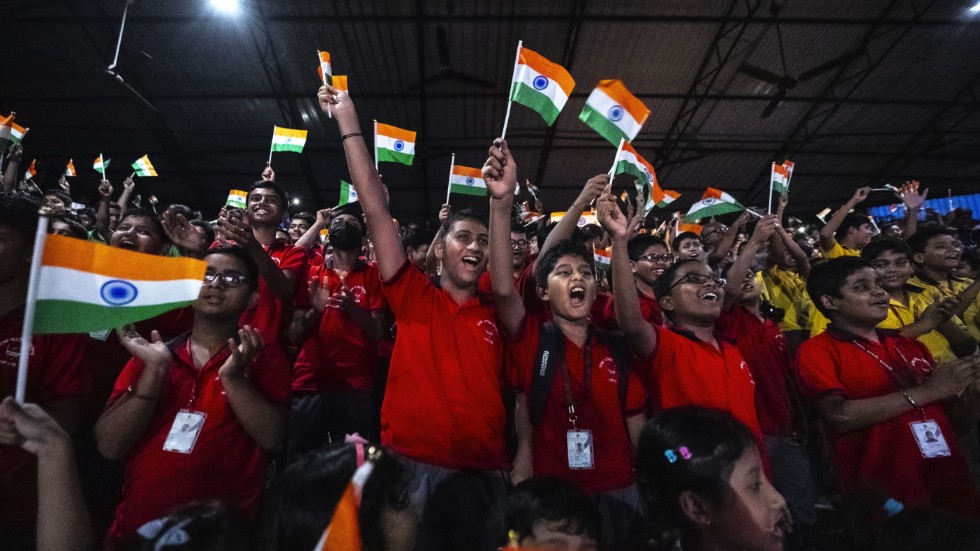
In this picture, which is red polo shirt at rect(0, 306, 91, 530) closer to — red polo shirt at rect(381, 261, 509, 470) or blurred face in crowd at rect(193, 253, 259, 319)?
blurred face in crowd at rect(193, 253, 259, 319)

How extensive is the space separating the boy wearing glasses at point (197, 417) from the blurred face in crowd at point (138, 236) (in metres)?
1.42

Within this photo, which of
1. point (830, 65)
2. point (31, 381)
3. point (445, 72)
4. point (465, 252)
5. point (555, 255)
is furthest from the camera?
point (830, 65)

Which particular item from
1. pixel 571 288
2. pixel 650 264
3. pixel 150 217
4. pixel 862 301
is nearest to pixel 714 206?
pixel 650 264

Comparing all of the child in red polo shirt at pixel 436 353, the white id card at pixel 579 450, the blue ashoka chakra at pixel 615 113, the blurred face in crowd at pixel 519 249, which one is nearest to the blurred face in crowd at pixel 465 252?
the child in red polo shirt at pixel 436 353

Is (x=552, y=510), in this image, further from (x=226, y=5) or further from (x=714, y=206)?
(x=226, y=5)

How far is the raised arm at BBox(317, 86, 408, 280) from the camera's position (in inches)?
86.0

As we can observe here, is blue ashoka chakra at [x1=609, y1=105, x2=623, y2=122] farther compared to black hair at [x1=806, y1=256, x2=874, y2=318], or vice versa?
blue ashoka chakra at [x1=609, y1=105, x2=623, y2=122]

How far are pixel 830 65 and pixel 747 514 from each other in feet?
35.4

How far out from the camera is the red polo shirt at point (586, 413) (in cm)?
225

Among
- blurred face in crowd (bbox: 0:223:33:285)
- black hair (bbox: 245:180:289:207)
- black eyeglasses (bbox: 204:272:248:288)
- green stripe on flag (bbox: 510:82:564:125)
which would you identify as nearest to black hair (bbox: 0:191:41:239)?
blurred face in crowd (bbox: 0:223:33:285)

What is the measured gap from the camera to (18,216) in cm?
206

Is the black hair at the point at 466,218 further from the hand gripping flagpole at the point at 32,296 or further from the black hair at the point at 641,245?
the black hair at the point at 641,245

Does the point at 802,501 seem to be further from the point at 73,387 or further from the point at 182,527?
the point at 73,387

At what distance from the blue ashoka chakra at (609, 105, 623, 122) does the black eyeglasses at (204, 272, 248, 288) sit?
231 centimetres
